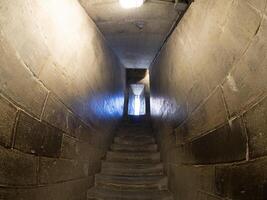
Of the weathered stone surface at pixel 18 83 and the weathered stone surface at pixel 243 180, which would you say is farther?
the weathered stone surface at pixel 18 83

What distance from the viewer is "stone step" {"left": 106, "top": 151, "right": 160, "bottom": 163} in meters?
4.82

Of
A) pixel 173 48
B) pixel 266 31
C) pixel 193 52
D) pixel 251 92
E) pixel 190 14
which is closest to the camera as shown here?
pixel 266 31

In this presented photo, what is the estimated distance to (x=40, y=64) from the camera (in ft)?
7.00

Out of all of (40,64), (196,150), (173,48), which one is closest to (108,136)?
(173,48)

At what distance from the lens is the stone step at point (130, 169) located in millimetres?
4383

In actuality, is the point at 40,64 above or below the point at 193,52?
below

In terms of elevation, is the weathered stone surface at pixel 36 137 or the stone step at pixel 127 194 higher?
the weathered stone surface at pixel 36 137

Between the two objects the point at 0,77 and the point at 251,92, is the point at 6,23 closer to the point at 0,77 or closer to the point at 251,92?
the point at 0,77

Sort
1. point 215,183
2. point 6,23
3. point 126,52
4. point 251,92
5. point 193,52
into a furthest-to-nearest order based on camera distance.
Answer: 1. point 126,52
2. point 193,52
3. point 215,183
4. point 6,23
5. point 251,92

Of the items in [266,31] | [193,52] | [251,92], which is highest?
[193,52]

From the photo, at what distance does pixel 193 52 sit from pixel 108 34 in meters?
2.13

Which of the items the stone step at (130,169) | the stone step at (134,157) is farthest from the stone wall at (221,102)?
the stone step at (134,157)

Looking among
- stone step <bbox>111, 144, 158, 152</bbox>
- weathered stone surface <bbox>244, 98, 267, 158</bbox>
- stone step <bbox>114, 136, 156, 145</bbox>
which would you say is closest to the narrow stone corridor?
weathered stone surface <bbox>244, 98, 267, 158</bbox>

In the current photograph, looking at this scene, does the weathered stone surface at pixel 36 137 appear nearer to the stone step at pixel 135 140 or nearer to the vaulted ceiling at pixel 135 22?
the vaulted ceiling at pixel 135 22
